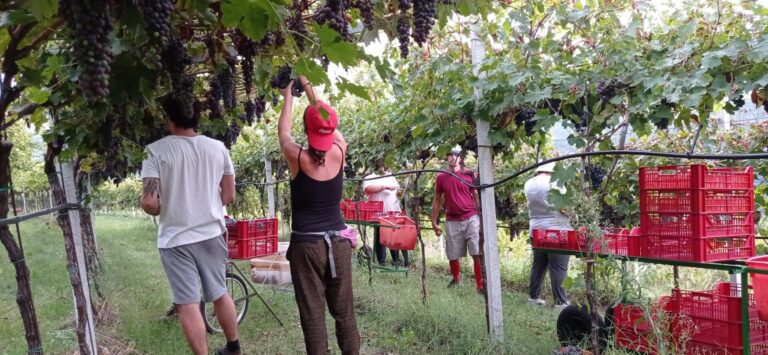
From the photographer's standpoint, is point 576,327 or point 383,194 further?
point 383,194

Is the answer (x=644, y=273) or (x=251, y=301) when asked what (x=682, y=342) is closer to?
(x=644, y=273)

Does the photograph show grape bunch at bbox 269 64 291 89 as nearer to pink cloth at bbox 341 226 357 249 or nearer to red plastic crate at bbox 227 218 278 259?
pink cloth at bbox 341 226 357 249

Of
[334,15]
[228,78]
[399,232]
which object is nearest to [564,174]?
[228,78]

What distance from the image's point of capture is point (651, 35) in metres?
3.78

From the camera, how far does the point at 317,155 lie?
3.09 metres

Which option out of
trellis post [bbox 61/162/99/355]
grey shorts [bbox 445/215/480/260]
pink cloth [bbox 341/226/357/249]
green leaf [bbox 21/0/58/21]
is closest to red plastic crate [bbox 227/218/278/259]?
pink cloth [bbox 341/226/357/249]

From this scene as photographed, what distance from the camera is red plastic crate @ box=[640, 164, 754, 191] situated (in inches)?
128

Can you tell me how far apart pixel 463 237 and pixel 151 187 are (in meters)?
4.01

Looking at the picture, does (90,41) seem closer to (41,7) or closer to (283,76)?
(41,7)

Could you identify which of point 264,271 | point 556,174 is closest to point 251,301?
point 264,271

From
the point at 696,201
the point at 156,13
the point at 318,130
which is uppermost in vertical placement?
the point at 156,13

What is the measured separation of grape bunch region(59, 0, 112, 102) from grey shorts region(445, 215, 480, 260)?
5.53 metres

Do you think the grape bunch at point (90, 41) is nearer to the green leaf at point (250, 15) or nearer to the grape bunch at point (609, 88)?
the green leaf at point (250, 15)

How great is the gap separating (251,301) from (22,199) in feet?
119
